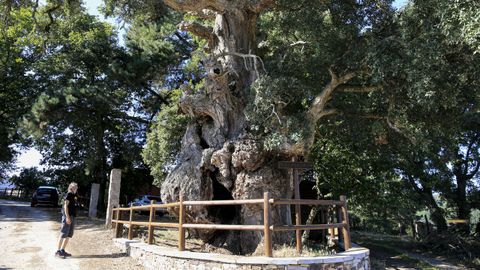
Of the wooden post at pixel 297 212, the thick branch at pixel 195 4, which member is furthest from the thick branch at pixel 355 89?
the thick branch at pixel 195 4

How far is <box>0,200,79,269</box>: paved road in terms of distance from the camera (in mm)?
8109

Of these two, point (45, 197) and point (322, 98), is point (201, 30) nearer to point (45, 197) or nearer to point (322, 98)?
point (322, 98)

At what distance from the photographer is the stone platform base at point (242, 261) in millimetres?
6375

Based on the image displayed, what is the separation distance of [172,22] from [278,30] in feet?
29.8

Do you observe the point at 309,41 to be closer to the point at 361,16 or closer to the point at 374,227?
the point at 361,16

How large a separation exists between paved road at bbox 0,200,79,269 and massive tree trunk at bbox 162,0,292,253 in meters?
3.57

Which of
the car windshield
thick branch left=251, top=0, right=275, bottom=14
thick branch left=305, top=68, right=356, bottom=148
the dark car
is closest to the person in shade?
thick branch left=305, top=68, right=356, bottom=148

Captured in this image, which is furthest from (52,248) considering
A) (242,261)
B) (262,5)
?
(262,5)

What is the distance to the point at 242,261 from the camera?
6.45 m

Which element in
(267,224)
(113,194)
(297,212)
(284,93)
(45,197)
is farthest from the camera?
(45,197)

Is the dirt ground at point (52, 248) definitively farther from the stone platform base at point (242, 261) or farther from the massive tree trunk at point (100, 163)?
the massive tree trunk at point (100, 163)

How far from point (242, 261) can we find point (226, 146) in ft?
14.8

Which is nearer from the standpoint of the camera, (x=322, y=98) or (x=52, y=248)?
(x=52, y=248)

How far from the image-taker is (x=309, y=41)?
38.1ft
